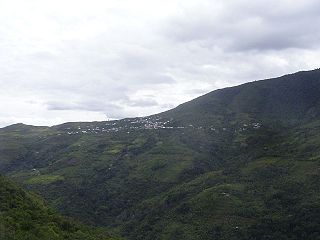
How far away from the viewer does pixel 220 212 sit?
567ft

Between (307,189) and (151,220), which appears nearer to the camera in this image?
(307,189)

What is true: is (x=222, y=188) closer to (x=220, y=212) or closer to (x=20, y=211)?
(x=220, y=212)

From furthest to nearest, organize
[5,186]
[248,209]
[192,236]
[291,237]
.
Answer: [248,209] → [192,236] → [291,237] → [5,186]

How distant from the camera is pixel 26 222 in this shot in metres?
61.8

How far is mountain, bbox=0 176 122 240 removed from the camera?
56.0 metres

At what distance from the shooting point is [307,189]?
574ft

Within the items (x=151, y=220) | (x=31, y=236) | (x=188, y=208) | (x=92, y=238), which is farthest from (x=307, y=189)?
(x=31, y=236)

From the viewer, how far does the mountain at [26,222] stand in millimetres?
55969

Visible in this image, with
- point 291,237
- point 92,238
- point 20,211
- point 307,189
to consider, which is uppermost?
point 20,211

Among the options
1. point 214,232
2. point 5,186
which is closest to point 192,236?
point 214,232

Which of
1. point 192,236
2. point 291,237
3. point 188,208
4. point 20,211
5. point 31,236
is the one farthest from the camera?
point 188,208

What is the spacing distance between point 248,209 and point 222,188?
898 inches

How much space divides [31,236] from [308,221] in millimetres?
119304

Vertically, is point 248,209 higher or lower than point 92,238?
lower
